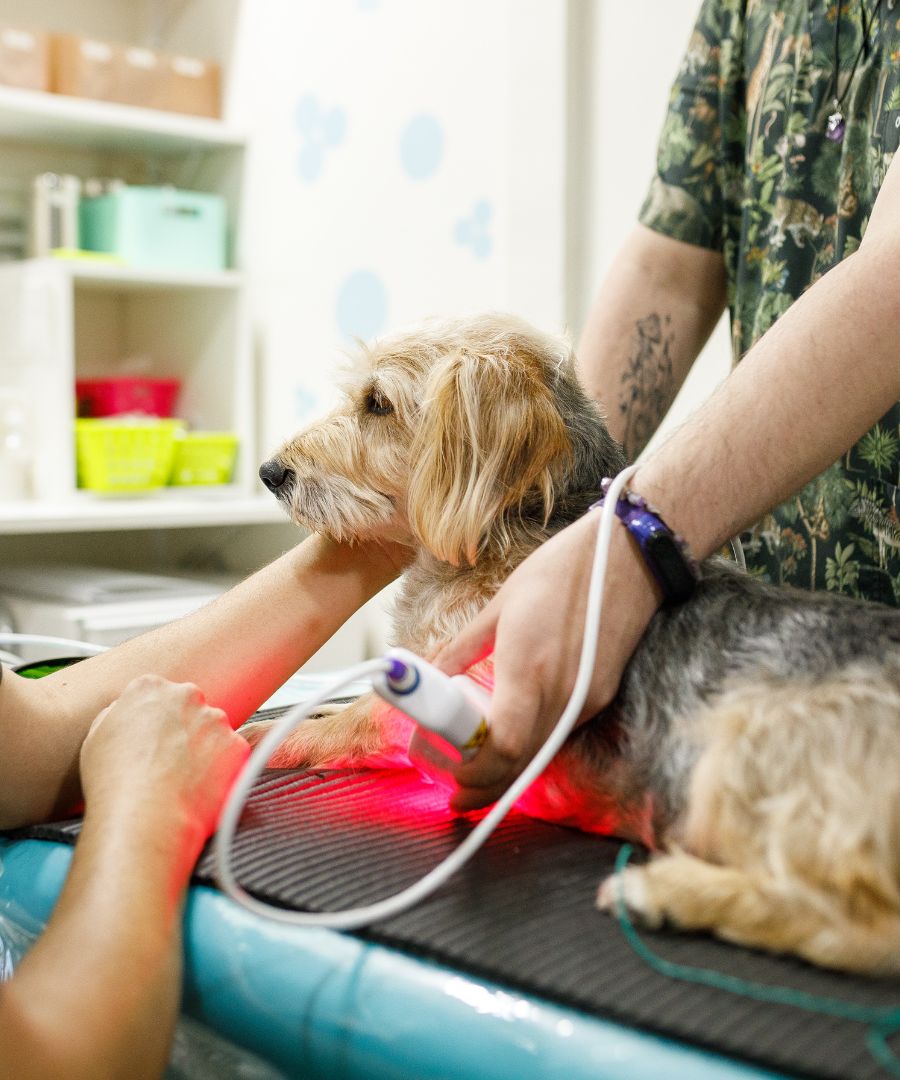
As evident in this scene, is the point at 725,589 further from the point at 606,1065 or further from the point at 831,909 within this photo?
the point at 606,1065

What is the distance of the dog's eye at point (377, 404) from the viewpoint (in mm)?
1307

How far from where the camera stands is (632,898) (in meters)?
0.76

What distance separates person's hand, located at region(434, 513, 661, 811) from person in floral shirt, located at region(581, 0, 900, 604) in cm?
44

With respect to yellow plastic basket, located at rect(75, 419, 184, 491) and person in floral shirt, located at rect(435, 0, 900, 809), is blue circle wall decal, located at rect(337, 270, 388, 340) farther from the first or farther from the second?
person in floral shirt, located at rect(435, 0, 900, 809)

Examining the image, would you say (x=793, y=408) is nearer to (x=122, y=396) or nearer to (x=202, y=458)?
(x=202, y=458)

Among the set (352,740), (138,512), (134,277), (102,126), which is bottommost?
(138,512)

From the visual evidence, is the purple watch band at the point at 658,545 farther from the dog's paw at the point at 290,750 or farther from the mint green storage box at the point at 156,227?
the mint green storage box at the point at 156,227

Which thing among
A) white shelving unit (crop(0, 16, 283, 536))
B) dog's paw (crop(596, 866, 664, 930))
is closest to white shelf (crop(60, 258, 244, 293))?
white shelving unit (crop(0, 16, 283, 536))

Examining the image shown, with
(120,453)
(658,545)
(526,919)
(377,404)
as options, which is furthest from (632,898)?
(120,453)

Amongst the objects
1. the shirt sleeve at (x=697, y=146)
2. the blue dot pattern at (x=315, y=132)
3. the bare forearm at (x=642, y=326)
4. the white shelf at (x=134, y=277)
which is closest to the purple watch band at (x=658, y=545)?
the bare forearm at (x=642, y=326)

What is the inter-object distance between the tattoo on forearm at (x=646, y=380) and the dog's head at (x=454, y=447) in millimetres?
278

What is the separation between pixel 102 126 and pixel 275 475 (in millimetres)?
2221

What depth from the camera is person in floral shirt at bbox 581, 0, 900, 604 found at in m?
1.34

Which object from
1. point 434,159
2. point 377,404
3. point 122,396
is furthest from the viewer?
point 122,396
